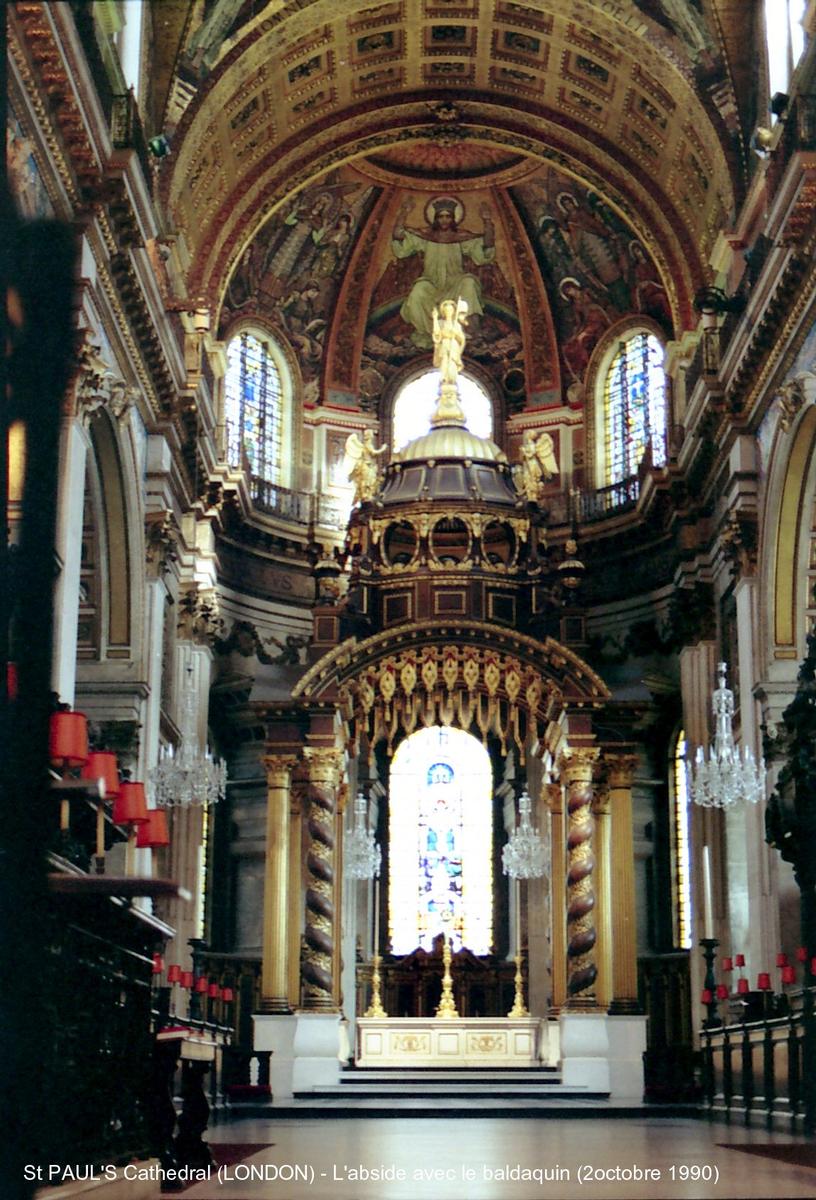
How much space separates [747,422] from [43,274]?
67.9ft

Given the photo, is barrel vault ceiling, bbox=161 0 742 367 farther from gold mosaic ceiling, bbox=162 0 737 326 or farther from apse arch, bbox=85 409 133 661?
apse arch, bbox=85 409 133 661

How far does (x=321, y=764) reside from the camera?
22.3m

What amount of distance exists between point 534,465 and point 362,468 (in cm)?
307

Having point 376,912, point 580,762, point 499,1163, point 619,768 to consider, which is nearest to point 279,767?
point 580,762

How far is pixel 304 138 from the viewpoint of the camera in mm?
27016

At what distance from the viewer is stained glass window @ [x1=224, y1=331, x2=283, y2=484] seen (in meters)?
29.3

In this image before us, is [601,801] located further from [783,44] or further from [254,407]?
[254,407]

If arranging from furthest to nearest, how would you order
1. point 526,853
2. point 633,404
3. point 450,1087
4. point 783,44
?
point 633,404, point 526,853, point 450,1087, point 783,44

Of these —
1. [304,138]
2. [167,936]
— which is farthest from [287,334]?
[167,936]

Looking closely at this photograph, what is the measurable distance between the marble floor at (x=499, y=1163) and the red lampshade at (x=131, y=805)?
1555mm

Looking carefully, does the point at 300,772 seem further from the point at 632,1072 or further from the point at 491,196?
the point at 491,196

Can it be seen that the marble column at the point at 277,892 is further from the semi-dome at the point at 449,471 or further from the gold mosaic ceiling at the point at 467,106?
the gold mosaic ceiling at the point at 467,106

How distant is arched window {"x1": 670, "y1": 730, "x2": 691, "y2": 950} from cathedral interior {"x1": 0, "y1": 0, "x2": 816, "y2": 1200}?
0.10 meters

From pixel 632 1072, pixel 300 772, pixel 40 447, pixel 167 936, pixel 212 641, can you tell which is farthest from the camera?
pixel 212 641
